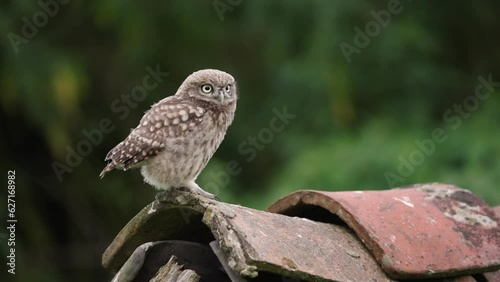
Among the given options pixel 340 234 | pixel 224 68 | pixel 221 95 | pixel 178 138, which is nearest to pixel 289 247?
pixel 340 234

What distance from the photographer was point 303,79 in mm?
8352

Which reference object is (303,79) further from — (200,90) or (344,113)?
(200,90)

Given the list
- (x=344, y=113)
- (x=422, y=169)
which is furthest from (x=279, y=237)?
(x=344, y=113)

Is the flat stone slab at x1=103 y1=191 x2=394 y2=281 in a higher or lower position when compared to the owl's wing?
lower

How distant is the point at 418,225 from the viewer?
3576 mm

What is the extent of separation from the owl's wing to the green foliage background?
11.6ft

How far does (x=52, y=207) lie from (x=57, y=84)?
59.5 inches

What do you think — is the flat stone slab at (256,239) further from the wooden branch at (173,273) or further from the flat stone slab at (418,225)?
the wooden branch at (173,273)

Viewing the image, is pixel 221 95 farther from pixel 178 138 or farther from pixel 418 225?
pixel 418 225

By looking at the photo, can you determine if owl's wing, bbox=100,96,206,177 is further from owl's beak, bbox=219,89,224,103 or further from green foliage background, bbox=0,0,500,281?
green foliage background, bbox=0,0,500,281

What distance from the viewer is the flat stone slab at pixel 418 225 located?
3.37m

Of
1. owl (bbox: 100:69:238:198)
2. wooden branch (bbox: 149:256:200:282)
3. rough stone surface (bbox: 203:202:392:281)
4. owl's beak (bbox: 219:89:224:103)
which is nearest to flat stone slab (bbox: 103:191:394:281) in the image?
rough stone surface (bbox: 203:202:392:281)

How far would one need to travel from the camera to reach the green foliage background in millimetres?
8023

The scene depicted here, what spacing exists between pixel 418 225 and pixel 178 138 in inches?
42.5
